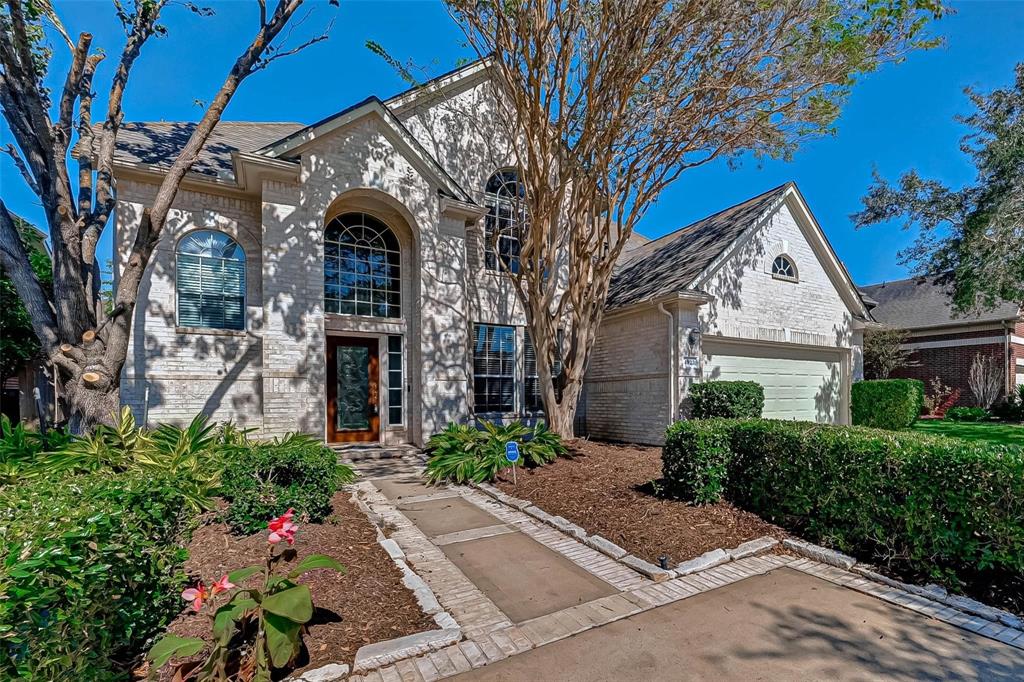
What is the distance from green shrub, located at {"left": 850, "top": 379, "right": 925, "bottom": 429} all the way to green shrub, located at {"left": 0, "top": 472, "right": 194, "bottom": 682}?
612 inches

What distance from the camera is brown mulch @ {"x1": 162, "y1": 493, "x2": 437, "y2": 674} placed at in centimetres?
335

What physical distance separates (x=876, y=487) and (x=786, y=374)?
29.2 ft

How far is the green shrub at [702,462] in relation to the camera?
5977 mm

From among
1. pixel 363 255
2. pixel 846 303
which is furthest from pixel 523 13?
pixel 846 303

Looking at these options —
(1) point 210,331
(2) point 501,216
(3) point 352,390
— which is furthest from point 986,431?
(1) point 210,331

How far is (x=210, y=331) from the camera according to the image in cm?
927

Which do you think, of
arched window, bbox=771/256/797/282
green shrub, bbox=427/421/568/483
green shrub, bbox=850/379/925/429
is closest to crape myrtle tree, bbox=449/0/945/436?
green shrub, bbox=427/421/568/483

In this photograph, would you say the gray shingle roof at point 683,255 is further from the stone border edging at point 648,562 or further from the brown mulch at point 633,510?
the stone border edging at point 648,562

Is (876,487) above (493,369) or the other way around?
the other way around

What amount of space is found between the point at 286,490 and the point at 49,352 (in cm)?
399

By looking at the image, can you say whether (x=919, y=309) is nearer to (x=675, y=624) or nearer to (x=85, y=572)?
(x=675, y=624)

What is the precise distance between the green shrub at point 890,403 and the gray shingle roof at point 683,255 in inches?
234

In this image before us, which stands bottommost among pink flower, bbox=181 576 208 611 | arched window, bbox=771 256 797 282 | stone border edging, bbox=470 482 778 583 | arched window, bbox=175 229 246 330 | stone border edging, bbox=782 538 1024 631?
stone border edging, bbox=470 482 778 583

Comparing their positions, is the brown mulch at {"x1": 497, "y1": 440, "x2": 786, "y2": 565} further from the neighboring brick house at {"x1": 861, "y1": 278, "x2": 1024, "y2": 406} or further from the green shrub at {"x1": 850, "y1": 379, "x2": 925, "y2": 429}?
the neighboring brick house at {"x1": 861, "y1": 278, "x2": 1024, "y2": 406}
